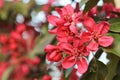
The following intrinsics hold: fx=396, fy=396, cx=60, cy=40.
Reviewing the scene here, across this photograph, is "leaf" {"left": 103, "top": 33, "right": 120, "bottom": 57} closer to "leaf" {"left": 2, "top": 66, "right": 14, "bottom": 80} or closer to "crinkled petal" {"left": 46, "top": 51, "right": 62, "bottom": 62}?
"crinkled petal" {"left": 46, "top": 51, "right": 62, "bottom": 62}

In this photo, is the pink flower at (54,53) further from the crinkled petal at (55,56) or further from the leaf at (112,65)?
the leaf at (112,65)

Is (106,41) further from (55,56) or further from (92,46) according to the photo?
(55,56)

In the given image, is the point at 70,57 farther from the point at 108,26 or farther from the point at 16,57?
the point at 16,57

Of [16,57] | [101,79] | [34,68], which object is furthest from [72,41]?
[16,57]

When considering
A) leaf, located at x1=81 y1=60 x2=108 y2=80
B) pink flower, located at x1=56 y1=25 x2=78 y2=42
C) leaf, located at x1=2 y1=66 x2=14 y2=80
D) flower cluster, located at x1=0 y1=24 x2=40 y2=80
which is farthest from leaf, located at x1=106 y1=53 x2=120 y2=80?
leaf, located at x1=2 y1=66 x2=14 y2=80

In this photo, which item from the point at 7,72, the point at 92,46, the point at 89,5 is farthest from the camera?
the point at 7,72

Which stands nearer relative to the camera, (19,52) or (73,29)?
(73,29)

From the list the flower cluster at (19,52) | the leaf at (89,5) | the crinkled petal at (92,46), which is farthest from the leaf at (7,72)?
the crinkled petal at (92,46)

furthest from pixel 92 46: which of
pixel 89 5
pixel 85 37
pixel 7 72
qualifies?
pixel 7 72
